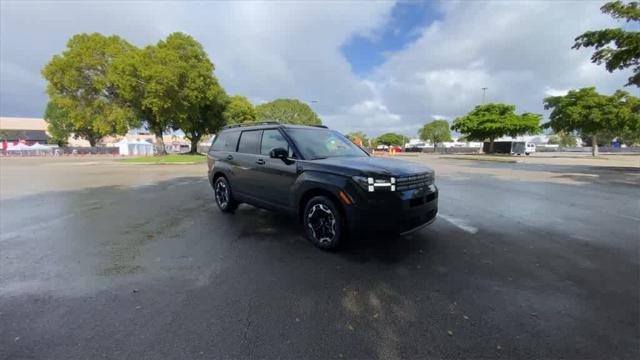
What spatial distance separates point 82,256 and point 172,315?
2.53 m

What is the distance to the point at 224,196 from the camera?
6805mm

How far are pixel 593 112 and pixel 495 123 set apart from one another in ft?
35.7

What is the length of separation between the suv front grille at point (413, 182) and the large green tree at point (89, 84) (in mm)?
33868

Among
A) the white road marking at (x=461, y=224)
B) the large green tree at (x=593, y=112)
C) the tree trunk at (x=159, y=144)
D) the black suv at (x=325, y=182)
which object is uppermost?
the large green tree at (x=593, y=112)

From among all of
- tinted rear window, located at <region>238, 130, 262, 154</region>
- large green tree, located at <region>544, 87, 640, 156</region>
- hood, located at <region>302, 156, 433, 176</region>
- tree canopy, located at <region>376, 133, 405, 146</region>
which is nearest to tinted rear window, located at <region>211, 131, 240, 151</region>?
tinted rear window, located at <region>238, 130, 262, 154</region>

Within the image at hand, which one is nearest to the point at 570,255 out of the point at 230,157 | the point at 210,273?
the point at 210,273

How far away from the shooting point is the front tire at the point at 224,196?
6562mm

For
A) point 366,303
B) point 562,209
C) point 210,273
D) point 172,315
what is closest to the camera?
point 172,315

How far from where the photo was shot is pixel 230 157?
6.30 metres

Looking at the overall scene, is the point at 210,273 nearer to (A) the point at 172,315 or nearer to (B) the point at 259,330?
(A) the point at 172,315

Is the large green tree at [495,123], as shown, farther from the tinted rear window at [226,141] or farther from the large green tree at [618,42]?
the tinted rear window at [226,141]

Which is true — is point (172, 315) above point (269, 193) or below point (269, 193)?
below

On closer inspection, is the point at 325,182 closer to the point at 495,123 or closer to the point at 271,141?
the point at 271,141

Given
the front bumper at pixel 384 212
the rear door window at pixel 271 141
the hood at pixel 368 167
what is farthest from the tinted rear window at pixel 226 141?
the front bumper at pixel 384 212
